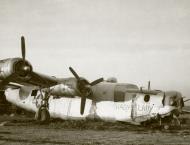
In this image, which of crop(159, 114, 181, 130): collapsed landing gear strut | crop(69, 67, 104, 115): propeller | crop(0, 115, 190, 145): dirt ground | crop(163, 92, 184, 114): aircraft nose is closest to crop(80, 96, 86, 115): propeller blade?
crop(69, 67, 104, 115): propeller

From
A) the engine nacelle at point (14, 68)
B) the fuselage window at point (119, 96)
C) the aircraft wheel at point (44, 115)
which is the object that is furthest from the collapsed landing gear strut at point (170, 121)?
the engine nacelle at point (14, 68)

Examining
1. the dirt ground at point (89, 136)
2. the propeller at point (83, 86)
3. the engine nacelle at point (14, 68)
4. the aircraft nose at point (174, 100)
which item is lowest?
the dirt ground at point (89, 136)

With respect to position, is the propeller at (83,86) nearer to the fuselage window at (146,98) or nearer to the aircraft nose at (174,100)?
the fuselage window at (146,98)

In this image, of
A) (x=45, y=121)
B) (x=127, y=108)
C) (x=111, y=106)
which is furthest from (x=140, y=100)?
(x=45, y=121)

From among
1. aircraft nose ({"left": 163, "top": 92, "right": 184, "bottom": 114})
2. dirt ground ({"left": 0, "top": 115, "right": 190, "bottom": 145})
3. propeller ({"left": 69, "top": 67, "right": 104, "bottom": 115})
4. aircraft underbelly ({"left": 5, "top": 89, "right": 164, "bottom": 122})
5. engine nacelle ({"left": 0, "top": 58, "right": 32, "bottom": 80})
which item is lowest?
dirt ground ({"left": 0, "top": 115, "right": 190, "bottom": 145})

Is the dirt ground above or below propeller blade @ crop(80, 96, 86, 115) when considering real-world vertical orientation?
below

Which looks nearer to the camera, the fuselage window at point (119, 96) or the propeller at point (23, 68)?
the propeller at point (23, 68)

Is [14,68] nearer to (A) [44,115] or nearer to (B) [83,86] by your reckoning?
(A) [44,115]

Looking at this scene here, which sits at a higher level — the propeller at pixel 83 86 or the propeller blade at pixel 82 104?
the propeller at pixel 83 86

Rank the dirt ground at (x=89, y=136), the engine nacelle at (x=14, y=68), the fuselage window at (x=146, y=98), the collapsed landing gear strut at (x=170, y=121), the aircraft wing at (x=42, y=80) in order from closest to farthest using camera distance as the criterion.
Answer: the dirt ground at (x=89, y=136) → the engine nacelle at (x=14, y=68) → the collapsed landing gear strut at (x=170, y=121) → the fuselage window at (x=146, y=98) → the aircraft wing at (x=42, y=80)

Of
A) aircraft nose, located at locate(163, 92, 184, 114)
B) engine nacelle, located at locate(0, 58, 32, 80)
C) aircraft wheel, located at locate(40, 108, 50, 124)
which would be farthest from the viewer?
aircraft wheel, located at locate(40, 108, 50, 124)

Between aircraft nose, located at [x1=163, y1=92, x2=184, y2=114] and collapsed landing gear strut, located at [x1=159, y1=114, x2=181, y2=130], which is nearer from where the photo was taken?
aircraft nose, located at [x1=163, y1=92, x2=184, y2=114]

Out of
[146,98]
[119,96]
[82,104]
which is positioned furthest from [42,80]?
[146,98]

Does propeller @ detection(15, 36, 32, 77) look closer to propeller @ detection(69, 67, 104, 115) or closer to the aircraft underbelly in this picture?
propeller @ detection(69, 67, 104, 115)
